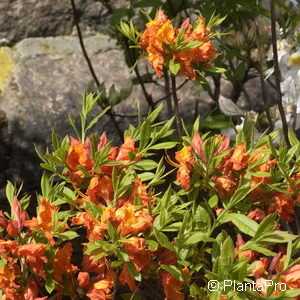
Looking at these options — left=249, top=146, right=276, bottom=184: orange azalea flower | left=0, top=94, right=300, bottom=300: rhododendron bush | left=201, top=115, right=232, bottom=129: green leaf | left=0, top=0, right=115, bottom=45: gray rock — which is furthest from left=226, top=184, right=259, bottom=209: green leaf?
left=0, top=0, right=115, bottom=45: gray rock

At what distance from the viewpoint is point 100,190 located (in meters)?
1.62

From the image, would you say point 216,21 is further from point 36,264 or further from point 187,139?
point 36,264

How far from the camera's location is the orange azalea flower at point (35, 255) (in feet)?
4.91

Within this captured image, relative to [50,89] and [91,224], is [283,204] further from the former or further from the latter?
[50,89]

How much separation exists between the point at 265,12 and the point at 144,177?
98cm

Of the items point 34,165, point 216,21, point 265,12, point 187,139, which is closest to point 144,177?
point 187,139

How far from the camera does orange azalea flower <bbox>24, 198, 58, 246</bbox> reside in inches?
61.1

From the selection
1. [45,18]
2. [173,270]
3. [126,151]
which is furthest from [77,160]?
[45,18]

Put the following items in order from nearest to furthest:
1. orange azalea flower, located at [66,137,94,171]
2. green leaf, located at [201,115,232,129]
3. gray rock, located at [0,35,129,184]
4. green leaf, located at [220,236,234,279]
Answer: green leaf, located at [220,236,234,279] < orange azalea flower, located at [66,137,94,171] < green leaf, located at [201,115,232,129] < gray rock, located at [0,35,129,184]

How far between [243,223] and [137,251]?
23cm

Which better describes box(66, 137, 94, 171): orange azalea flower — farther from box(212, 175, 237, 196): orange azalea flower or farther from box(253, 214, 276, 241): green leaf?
box(253, 214, 276, 241): green leaf

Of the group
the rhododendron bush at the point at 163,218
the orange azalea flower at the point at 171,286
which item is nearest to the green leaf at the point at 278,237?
the rhododendron bush at the point at 163,218

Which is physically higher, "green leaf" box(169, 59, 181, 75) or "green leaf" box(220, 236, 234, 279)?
"green leaf" box(169, 59, 181, 75)

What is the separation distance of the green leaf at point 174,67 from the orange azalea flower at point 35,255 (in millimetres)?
466
